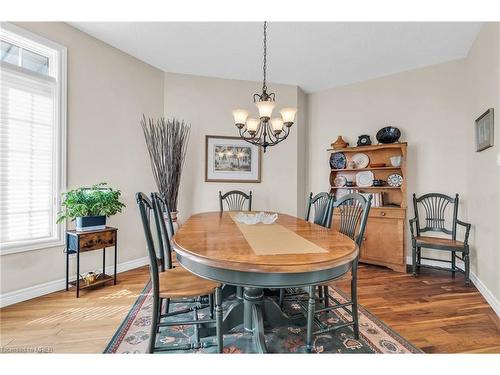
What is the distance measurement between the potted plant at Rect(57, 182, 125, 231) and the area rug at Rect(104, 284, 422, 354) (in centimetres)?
108

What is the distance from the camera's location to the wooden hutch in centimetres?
341

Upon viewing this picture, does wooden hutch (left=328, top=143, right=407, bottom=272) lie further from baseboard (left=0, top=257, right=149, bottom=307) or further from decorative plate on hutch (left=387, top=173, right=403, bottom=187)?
baseboard (left=0, top=257, right=149, bottom=307)

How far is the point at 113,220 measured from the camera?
327cm

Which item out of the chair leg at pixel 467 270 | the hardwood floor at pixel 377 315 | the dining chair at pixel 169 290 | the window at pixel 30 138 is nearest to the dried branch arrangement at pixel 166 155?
the window at pixel 30 138

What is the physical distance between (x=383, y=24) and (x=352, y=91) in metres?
1.61

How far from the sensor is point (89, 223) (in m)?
2.67

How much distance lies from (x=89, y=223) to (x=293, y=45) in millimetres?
2996

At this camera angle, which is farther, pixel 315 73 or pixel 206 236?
pixel 315 73

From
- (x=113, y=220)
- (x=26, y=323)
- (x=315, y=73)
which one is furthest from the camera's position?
(x=315, y=73)

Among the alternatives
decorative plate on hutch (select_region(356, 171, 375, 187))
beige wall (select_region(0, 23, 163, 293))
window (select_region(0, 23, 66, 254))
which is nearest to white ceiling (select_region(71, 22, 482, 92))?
beige wall (select_region(0, 23, 163, 293))

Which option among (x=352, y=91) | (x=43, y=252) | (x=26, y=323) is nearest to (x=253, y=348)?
(x=26, y=323)

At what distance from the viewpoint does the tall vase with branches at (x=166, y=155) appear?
3.46 meters
